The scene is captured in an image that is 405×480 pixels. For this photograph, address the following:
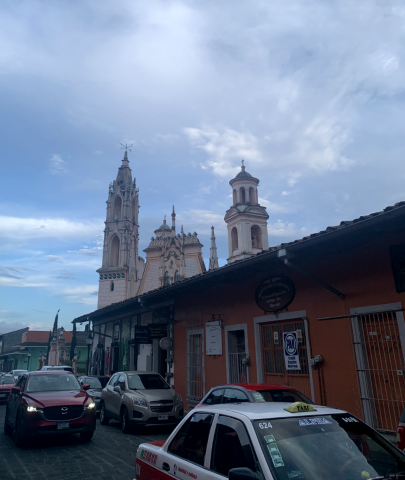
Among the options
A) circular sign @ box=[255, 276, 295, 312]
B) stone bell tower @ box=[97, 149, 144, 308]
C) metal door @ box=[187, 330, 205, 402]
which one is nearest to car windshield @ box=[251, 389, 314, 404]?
circular sign @ box=[255, 276, 295, 312]

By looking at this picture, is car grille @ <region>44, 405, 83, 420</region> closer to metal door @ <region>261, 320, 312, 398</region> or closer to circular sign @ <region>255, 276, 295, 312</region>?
metal door @ <region>261, 320, 312, 398</region>

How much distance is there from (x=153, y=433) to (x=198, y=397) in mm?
2859

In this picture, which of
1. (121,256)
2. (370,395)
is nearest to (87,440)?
(370,395)

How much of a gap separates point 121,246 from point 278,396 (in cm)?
4098

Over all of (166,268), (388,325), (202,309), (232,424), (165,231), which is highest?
(165,231)

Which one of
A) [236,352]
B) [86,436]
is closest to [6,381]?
[86,436]

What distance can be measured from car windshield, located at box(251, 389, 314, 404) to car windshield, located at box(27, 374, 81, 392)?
5138 mm

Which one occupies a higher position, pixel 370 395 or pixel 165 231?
pixel 165 231

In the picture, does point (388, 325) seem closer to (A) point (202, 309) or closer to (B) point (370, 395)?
(B) point (370, 395)

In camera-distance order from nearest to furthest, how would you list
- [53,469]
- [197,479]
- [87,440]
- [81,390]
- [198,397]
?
[197,479] → [53,469] → [87,440] → [81,390] → [198,397]

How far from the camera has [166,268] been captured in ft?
136

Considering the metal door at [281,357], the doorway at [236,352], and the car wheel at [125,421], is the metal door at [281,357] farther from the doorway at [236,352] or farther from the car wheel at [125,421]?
the car wheel at [125,421]

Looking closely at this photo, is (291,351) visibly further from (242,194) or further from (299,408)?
(242,194)

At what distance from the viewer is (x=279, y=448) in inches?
110
